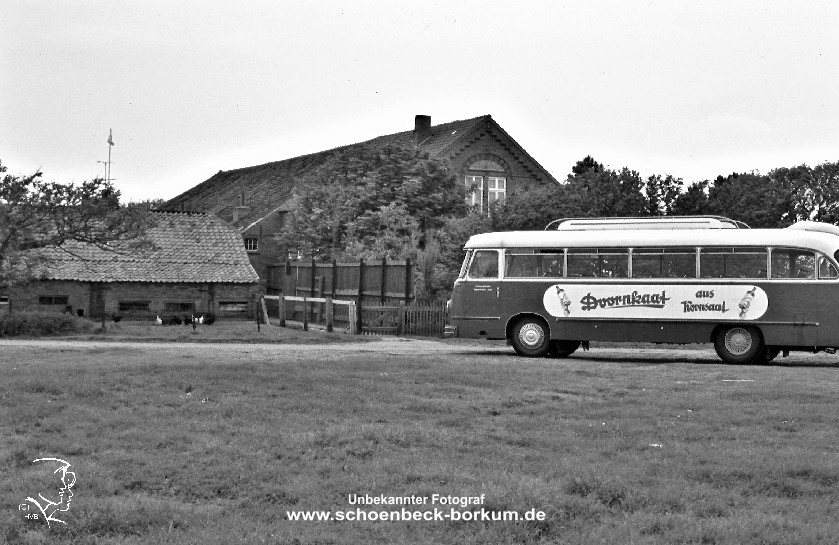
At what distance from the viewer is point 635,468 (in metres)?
10.2

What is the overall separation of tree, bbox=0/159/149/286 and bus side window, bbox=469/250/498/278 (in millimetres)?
9752

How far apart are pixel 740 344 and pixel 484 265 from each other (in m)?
6.20

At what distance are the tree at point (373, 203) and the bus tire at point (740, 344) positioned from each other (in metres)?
20.4

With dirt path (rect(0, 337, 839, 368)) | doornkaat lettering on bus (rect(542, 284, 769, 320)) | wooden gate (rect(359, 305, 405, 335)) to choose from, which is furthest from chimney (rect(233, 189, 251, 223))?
doornkaat lettering on bus (rect(542, 284, 769, 320))

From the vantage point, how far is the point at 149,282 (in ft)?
134

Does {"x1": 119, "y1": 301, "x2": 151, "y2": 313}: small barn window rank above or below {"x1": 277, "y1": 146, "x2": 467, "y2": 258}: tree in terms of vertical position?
below

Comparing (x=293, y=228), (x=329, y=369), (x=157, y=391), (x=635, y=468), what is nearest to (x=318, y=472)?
(x=635, y=468)

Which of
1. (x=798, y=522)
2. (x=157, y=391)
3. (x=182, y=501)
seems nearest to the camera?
(x=798, y=522)

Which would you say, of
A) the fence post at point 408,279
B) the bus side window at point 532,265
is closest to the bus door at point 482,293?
the bus side window at point 532,265

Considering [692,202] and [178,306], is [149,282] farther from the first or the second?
[692,202]

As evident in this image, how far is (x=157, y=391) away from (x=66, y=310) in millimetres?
26591

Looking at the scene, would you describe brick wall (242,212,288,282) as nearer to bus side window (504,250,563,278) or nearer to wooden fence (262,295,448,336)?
wooden fence (262,295,448,336)

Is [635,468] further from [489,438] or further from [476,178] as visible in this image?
[476,178]

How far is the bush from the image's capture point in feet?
98.6
